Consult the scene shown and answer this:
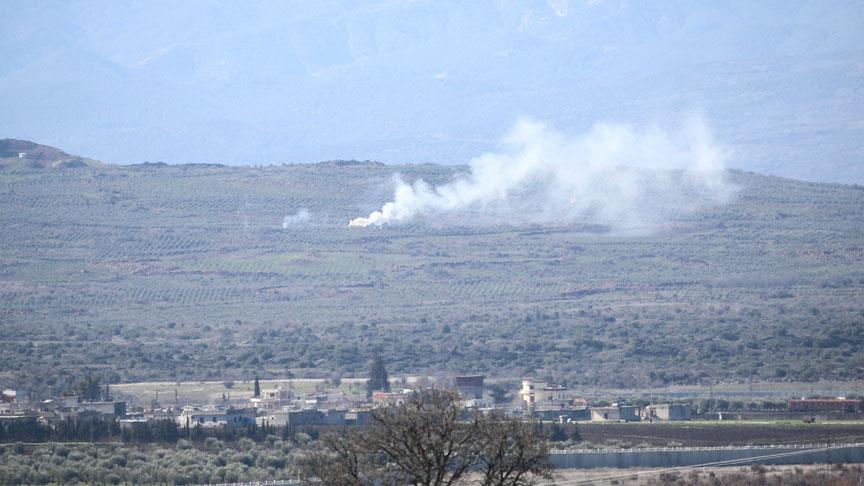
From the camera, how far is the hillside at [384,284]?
332 ft

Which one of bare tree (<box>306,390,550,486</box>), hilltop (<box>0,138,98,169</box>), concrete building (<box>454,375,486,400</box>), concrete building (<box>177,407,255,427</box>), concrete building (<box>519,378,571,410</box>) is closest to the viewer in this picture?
bare tree (<box>306,390,550,486</box>)

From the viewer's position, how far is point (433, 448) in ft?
104

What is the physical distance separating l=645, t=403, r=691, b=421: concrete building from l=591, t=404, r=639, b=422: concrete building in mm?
574

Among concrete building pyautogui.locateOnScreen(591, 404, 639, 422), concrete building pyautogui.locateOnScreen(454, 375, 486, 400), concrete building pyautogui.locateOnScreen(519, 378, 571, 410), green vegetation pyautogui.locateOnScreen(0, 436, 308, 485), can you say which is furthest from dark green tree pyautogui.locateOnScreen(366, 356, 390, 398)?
green vegetation pyautogui.locateOnScreen(0, 436, 308, 485)

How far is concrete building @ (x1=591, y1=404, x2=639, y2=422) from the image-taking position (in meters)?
73.0

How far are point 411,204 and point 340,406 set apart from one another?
3523 inches

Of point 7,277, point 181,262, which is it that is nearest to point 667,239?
point 181,262

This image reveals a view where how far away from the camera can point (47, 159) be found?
172m

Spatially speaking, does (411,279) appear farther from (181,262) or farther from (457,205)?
(457,205)

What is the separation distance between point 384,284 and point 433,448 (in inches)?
4106

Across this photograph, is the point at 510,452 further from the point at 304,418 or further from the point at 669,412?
the point at 669,412

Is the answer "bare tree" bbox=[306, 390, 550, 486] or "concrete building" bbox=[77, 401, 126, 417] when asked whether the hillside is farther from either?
"bare tree" bbox=[306, 390, 550, 486]

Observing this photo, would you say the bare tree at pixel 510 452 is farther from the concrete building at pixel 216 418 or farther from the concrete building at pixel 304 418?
the concrete building at pixel 304 418

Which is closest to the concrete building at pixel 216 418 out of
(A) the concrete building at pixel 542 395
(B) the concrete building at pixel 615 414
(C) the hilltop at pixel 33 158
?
(A) the concrete building at pixel 542 395
